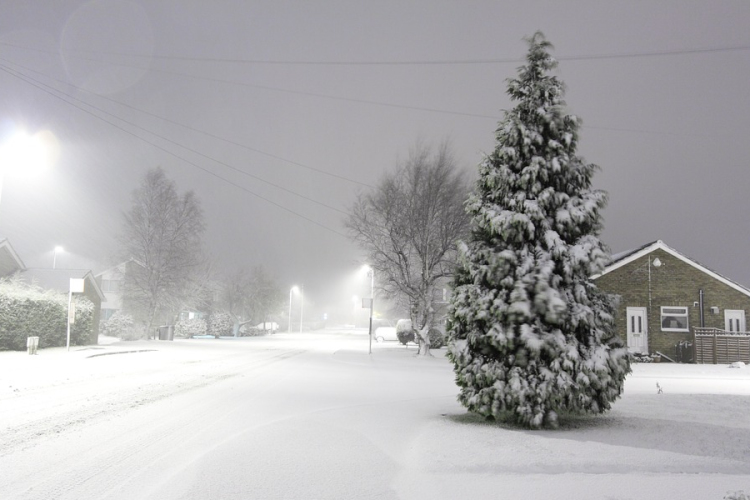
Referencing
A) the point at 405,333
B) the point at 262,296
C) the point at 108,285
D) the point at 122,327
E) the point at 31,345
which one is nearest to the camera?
the point at 31,345

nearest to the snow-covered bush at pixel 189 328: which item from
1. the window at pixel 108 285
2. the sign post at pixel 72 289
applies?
the window at pixel 108 285

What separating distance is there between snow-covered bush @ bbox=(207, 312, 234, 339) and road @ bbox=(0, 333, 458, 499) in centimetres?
4659

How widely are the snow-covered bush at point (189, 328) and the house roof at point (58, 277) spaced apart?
527 inches

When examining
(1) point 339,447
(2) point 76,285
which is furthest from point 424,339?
(1) point 339,447

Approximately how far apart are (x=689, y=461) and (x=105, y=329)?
51454mm

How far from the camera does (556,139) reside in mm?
9930

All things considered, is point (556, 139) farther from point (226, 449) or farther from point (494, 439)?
point (226, 449)

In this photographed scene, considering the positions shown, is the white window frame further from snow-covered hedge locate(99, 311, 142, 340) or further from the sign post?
snow-covered hedge locate(99, 311, 142, 340)

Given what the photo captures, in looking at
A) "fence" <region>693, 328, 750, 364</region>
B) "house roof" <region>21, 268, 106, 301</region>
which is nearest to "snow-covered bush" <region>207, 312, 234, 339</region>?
"house roof" <region>21, 268, 106, 301</region>

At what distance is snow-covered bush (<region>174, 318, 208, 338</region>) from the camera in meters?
53.1

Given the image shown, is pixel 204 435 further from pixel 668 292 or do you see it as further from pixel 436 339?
pixel 436 339

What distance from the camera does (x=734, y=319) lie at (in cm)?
2869

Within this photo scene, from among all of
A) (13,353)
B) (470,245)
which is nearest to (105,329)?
(13,353)

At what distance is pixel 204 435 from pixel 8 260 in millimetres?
36195
